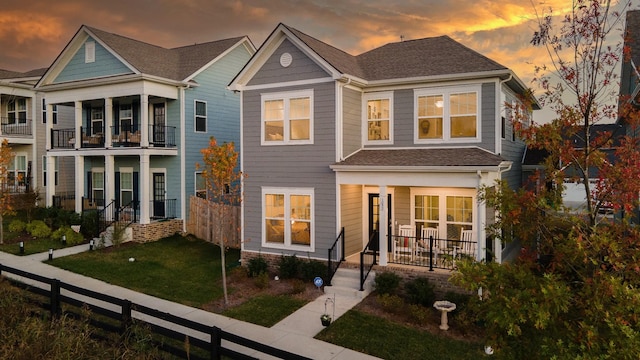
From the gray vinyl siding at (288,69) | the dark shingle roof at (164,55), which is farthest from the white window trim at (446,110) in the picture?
the dark shingle roof at (164,55)

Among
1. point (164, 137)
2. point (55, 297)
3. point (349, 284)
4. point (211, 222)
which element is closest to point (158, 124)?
point (164, 137)

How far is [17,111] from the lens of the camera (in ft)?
95.8

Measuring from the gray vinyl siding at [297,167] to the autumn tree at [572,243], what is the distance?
877 centimetres

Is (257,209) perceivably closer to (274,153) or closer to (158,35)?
(274,153)

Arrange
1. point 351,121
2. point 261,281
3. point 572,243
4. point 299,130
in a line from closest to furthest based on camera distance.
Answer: point 572,243, point 261,281, point 351,121, point 299,130

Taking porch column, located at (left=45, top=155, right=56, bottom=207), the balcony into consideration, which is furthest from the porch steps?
the balcony

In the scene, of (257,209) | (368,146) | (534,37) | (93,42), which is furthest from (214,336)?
(93,42)

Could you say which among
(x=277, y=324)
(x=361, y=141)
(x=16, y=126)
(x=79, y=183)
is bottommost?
(x=277, y=324)

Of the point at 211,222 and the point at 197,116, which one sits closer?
the point at 211,222

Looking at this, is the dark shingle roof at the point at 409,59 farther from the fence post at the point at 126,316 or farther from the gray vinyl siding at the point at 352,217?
the fence post at the point at 126,316

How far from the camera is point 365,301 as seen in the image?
12.5 metres

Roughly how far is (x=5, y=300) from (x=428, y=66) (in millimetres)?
13737

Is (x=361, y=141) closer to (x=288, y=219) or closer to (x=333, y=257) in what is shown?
(x=288, y=219)

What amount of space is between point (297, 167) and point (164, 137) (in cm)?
1018
